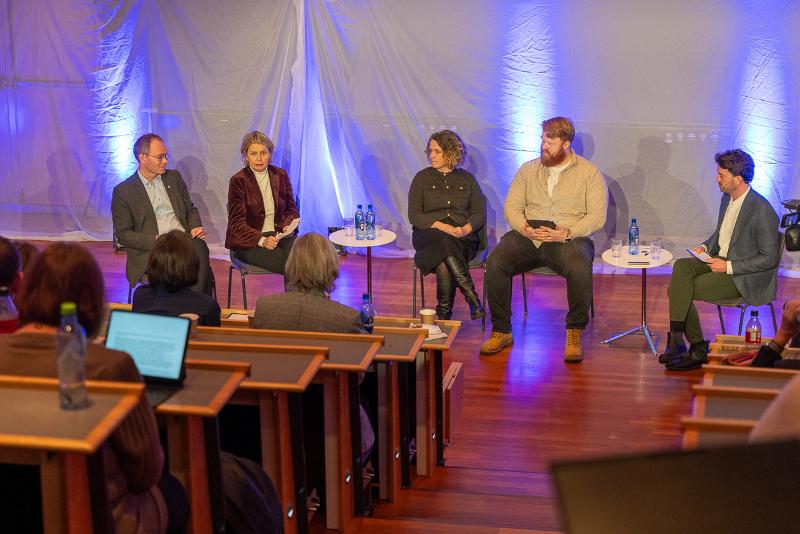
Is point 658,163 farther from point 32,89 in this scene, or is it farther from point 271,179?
point 32,89

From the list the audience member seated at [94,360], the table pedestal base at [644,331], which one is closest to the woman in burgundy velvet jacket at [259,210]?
the table pedestal base at [644,331]

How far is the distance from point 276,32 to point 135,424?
5.86 m

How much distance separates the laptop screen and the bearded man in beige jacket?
3.13 metres

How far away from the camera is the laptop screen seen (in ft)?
8.55

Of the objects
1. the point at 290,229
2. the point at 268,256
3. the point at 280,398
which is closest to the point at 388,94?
the point at 290,229

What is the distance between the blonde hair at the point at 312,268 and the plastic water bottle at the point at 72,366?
146 centimetres

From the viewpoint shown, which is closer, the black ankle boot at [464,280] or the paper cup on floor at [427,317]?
the paper cup on floor at [427,317]

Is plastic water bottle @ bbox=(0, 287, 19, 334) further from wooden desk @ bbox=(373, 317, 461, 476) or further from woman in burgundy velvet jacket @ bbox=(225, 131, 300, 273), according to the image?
woman in burgundy velvet jacket @ bbox=(225, 131, 300, 273)

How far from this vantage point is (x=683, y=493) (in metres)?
1.08

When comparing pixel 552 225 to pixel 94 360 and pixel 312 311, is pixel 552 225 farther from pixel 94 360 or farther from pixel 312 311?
pixel 94 360

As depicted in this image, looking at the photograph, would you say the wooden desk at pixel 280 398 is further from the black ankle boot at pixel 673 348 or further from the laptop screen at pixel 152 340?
the black ankle boot at pixel 673 348

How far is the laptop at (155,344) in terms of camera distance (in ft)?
8.49

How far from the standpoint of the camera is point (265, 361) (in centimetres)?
291

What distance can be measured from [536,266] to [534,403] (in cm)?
122
